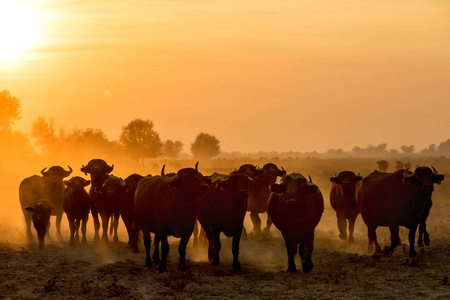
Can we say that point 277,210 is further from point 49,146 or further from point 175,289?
point 49,146

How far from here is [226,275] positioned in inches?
515

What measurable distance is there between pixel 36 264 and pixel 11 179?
132ft

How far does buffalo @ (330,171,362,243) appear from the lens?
1705 cm

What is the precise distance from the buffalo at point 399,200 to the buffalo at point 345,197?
1.22 meters

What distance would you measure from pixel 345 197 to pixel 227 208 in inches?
→ 200

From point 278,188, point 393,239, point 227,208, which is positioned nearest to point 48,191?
point 227,208

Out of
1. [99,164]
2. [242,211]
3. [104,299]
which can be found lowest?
[104,299]

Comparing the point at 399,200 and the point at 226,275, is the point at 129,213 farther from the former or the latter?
the point at 399,200

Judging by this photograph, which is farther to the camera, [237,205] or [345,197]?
[345,197]

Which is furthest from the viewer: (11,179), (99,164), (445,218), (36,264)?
(11,179)

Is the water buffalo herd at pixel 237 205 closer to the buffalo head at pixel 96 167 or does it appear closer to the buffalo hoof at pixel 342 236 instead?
the buffalo head at pixel 96 167

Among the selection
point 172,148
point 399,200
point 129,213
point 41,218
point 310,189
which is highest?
point 172,148

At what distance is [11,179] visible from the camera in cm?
5181

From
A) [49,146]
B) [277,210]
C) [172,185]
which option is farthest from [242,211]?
[49,146]
